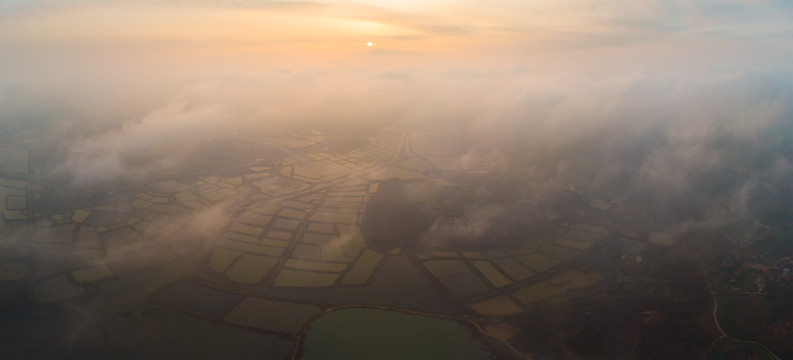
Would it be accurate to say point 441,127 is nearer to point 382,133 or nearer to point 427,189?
point 382,133

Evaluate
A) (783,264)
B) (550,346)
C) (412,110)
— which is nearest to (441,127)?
(412,110)

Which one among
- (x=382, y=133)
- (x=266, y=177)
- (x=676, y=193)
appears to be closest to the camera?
(x=676, y=193)

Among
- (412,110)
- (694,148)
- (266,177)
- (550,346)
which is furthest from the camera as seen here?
(412,110)

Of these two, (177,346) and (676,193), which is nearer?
(177,346)

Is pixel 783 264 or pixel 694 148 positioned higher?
pixel 694 148

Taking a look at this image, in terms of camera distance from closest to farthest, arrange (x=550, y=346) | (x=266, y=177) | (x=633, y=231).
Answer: (x=550, y=346), (x=633, y=231), (x=266, y=177)

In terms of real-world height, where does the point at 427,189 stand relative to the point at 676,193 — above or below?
below

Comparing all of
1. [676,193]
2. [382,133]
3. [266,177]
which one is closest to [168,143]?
[266,177]

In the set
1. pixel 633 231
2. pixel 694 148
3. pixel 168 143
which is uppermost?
pixel 694 148

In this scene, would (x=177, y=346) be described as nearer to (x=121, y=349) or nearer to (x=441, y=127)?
(x=121, y=349)
